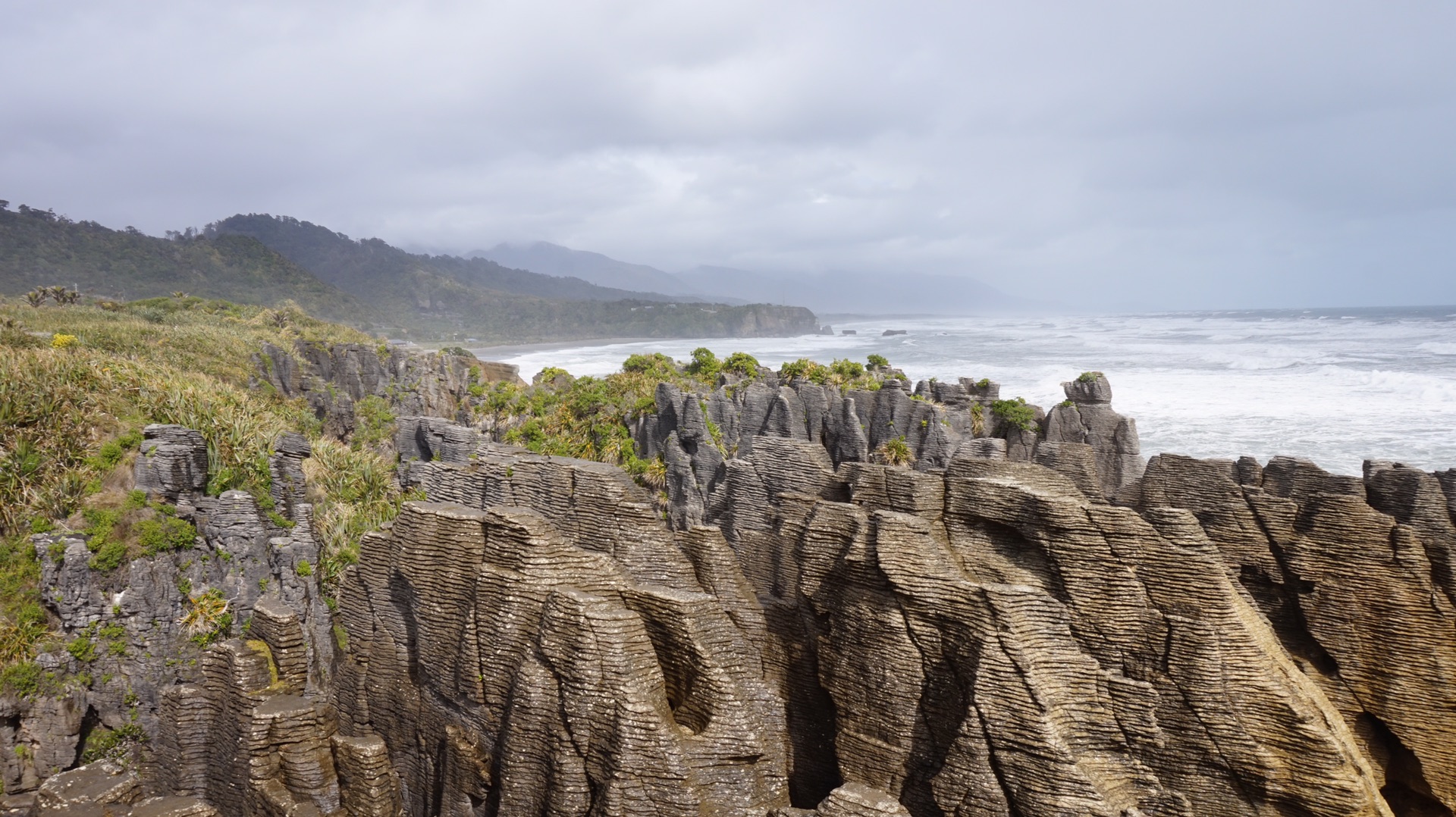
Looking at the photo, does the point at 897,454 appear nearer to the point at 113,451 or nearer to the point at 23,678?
the point at 113,451

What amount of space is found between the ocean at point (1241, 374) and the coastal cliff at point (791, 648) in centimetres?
1681

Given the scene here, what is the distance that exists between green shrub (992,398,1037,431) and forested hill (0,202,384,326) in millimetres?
105546

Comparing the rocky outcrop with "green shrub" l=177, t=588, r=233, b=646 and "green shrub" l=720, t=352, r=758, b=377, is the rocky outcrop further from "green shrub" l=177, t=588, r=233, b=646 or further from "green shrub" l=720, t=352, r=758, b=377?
"green shrub" l=177, t=588, r=233, b=646

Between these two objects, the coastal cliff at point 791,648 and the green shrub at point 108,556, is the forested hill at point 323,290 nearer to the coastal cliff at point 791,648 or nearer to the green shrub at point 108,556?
the green shrub at point 108,556

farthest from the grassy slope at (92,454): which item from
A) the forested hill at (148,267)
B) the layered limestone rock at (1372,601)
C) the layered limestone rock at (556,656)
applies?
the forested hill at (148,267)

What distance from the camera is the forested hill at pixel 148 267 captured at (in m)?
103

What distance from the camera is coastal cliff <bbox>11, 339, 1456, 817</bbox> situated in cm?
696

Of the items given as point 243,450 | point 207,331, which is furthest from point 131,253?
point 243,450

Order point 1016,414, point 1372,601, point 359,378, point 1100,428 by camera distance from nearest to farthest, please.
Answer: point 1372,601, point 1100,428, point 1016,414, point 359,378

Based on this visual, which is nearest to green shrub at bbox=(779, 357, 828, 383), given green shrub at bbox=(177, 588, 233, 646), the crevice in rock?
the crevice in rock

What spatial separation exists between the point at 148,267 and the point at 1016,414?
432ft

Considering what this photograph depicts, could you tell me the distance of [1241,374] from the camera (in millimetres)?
56312

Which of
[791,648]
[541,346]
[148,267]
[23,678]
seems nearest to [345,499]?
[23,678]

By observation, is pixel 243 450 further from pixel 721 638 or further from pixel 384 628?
pixel 721 638
